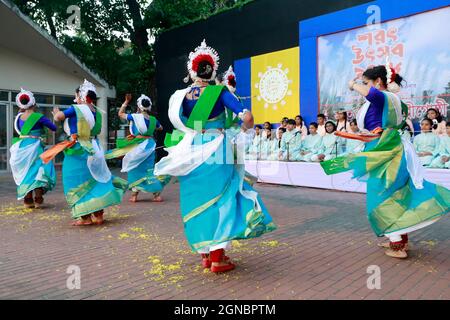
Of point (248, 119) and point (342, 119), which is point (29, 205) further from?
point (342, 119)

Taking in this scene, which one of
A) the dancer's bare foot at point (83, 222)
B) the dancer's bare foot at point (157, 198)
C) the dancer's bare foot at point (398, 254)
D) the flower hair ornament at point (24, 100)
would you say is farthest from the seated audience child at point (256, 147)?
the dancer's bare foot at point (398, 254)

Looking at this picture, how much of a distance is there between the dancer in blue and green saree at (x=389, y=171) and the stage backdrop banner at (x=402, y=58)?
4776 mm

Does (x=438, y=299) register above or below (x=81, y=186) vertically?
below

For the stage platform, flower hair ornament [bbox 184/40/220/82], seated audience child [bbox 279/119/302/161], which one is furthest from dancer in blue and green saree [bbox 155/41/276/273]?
seated audience child [bbox 279/119/302/161]

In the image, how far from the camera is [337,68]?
10172 millimetres

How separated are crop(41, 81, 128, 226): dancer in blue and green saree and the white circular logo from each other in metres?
6.73

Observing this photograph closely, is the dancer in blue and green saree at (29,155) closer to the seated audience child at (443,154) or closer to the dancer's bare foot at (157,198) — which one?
the dancer's bare foot at (157,198)

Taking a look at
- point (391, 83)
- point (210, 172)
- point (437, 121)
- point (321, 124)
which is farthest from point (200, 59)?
point (321, 124)

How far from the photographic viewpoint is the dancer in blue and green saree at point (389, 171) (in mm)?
3883

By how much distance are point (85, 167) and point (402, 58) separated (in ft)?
22.1

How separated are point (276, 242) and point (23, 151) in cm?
464

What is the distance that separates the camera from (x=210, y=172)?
354cm

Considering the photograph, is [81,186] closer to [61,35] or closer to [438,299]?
[438,299]
